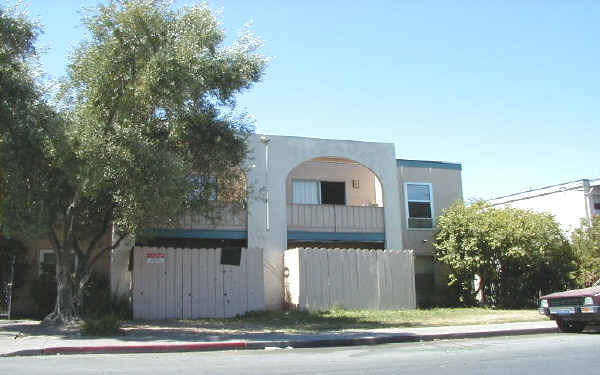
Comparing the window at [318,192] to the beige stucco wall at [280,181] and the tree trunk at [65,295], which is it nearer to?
the beige stucco wall at [280,181]

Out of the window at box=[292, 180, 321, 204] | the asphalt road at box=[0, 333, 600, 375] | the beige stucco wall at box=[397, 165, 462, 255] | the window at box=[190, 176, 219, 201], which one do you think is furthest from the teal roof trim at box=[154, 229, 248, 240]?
the asphalt road at box=[0, 333, 600, 375]

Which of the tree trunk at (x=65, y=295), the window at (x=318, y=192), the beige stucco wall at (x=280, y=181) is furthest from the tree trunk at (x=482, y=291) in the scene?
the tree trunk at (x=65, y=295)

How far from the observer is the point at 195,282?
1745 cm

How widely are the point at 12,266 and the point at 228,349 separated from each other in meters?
9.04

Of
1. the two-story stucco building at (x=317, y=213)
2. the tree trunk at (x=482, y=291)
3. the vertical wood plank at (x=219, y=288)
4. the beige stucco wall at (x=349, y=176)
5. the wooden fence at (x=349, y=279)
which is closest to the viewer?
the vertical wood plank at (x=219, y=288)

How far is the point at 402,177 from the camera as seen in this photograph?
22.7 metres

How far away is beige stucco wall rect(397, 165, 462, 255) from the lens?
22.5 m

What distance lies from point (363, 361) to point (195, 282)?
8.99 m

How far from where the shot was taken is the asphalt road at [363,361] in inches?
329

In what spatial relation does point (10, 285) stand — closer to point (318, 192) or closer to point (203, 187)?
point (203, 187)

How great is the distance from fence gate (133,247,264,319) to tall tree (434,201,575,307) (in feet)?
24.1

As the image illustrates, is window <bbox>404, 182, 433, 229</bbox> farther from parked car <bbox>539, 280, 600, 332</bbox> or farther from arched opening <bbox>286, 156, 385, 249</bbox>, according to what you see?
parked car <bbox>539, 280, 600, 332</bbox>

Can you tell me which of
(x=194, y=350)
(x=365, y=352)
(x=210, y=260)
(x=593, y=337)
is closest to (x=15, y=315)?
(x=210, y=260)

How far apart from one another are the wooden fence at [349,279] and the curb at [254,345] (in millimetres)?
5962
